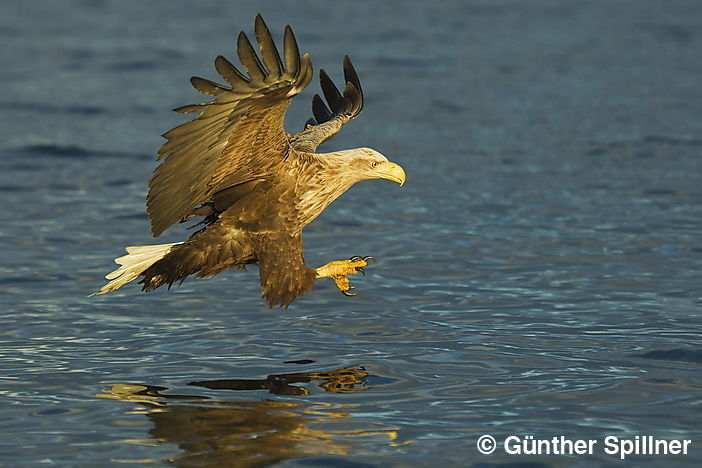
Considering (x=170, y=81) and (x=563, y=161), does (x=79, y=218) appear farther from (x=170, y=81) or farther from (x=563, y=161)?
(x=170, y=81)

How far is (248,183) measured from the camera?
630 cm

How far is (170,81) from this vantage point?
47.5ft

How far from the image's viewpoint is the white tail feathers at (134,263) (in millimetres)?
6238

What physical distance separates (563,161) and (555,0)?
1028 cm

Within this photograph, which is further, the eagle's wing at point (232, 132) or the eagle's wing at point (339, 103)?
the eagle's wing at point (339, 103)

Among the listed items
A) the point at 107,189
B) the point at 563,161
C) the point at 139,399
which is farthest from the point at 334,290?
the point at 563,161

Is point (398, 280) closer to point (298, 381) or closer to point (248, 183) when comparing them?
point (248, 183)

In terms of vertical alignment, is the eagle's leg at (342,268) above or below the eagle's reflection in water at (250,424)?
above

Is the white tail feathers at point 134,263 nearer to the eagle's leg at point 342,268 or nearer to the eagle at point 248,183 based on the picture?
the eagle at point 248,183

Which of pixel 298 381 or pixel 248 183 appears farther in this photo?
pixel 248 183

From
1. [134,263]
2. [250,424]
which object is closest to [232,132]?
[134,263]

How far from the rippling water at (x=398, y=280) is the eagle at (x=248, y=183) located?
0.42 meters

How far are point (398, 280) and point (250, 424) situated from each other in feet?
9.10

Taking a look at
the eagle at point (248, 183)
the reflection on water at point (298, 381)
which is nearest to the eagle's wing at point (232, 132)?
the eagle at point (248, 183)
